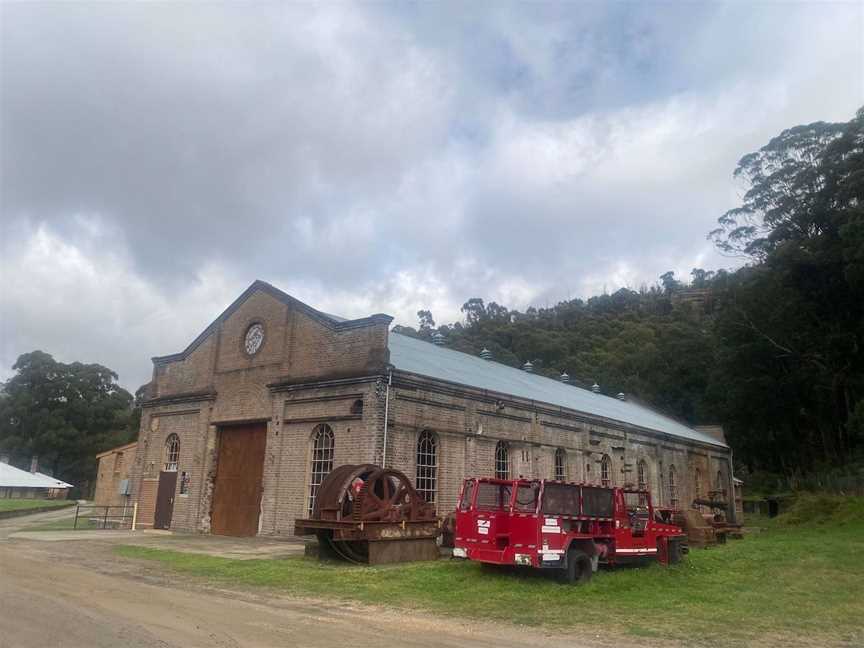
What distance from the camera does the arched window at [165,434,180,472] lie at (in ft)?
79.4

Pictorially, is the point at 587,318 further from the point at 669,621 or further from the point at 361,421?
the point at 669,621

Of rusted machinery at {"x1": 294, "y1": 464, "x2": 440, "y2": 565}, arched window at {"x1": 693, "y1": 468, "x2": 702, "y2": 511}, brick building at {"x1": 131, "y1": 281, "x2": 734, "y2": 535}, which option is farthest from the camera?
arched window at {"x1": 693, "y1": 468, "x2": 702, "y2": 511}

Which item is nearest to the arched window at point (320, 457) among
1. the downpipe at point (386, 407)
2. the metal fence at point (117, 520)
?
the downpipe at point (386, 407)

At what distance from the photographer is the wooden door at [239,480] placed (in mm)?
21188

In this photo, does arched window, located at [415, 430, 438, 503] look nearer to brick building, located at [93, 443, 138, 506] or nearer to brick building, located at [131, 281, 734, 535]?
brick building, located at [131, 281, 734, 535]

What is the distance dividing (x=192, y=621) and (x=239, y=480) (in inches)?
547

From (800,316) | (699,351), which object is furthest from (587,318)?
(800,316)

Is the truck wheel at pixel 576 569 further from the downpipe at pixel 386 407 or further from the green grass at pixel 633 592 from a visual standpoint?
the downpipe at pixel 386 407

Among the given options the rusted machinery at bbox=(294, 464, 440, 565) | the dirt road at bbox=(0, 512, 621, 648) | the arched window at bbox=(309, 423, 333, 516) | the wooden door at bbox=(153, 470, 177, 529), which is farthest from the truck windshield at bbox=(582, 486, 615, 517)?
the wooden door at bbox=(153, 470, 177, 529)

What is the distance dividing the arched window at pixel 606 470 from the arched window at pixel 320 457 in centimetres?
1336

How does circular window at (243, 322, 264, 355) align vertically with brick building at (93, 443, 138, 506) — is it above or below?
above

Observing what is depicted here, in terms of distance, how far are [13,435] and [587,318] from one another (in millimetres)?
70964

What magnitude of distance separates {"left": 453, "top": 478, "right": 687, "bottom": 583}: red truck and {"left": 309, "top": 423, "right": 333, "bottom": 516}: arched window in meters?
6.77

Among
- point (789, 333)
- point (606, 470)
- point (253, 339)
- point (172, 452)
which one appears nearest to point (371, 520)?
point (253, 339)
